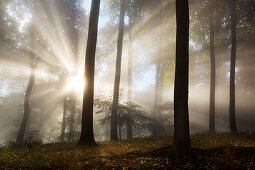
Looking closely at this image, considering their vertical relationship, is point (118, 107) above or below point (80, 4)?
below

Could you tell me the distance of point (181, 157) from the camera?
4914mm

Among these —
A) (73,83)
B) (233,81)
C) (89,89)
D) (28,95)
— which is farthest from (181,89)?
(73,83)

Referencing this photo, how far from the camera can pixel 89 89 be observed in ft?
29.8

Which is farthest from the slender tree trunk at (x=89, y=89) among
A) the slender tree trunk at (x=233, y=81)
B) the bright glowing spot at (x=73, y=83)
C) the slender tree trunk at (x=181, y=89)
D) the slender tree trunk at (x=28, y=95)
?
the bright glowing spot at (x=73, y=83)

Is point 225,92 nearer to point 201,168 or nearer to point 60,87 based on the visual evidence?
point 60,87

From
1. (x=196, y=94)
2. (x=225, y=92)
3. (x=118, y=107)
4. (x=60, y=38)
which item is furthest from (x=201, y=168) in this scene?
(x=196, y=94)

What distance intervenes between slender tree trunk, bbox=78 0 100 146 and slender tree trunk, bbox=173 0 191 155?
4.84m

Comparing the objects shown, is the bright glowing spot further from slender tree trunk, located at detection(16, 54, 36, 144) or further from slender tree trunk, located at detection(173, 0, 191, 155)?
slender tree trunk, located at detection(173, 0, 191, 155)

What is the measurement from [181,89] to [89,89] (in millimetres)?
5300

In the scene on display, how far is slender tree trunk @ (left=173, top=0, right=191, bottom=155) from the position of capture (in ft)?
17.5

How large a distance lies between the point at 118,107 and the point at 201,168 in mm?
11517

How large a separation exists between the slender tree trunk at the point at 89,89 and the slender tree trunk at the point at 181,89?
15.9 feet

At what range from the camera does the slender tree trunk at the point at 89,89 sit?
8.58 meters

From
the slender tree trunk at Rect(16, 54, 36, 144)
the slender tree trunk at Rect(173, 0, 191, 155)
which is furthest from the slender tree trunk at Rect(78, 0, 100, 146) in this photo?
the slender tree trunk at Rect(16, 54, 36, 144)
